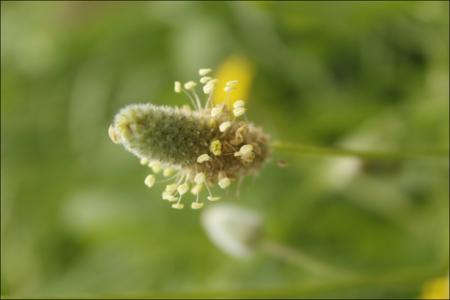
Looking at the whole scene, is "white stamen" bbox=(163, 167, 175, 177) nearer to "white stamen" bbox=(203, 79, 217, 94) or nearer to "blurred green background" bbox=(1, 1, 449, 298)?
"white stamen" bbox=(203, 79, 217, 94)

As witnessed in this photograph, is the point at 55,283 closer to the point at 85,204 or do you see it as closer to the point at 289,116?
the point at 85,204

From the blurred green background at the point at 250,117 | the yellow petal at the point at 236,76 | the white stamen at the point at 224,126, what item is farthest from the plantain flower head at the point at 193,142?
the yellow petal at the point at 236,76

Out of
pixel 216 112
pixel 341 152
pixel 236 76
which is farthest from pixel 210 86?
pixel 236 76

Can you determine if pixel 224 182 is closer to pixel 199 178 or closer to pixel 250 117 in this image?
pixel 199 178

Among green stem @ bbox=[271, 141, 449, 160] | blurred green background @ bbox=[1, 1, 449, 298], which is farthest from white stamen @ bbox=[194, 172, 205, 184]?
blurred green background @ bbox=[1, 1, 449, 298]

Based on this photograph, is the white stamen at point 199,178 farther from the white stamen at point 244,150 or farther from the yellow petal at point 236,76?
the yellow petal at point 236,76

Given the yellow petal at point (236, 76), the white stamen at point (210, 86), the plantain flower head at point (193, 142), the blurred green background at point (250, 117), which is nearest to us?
the plantain flower head at point (193, 142)
